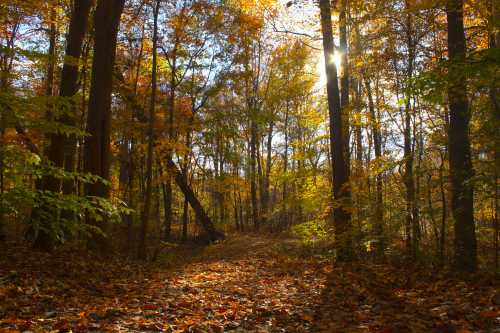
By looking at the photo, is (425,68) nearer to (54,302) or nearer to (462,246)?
(462,246)

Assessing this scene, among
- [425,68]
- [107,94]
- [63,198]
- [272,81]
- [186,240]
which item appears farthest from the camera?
[272,81]

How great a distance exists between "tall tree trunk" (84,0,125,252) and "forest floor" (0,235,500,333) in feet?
6.79

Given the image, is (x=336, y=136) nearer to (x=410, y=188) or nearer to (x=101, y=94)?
(x=410, y=188)

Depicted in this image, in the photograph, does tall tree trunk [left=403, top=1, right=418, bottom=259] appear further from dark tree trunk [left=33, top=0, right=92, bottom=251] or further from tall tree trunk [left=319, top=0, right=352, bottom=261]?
dark tree trunk [left=33, top=0, right=92, bottom=251]

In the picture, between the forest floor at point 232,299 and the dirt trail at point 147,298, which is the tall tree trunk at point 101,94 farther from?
the dirt trail at point 147,298

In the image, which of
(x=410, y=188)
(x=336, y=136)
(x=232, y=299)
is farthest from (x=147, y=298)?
(x=410, y=188)

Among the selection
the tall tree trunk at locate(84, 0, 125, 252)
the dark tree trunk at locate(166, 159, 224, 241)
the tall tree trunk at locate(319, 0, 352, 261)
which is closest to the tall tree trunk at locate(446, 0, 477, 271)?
the tall tree trunk at locate(319, 0, 352, 261)

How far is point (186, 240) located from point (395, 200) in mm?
13812

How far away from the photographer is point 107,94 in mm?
9984

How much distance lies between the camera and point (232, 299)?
6.62m

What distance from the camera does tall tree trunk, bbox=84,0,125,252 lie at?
9.80 m

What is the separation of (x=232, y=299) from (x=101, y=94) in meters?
6.21

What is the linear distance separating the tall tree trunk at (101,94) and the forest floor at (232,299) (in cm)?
207

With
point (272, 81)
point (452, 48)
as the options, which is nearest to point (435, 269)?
point (452, 48)
